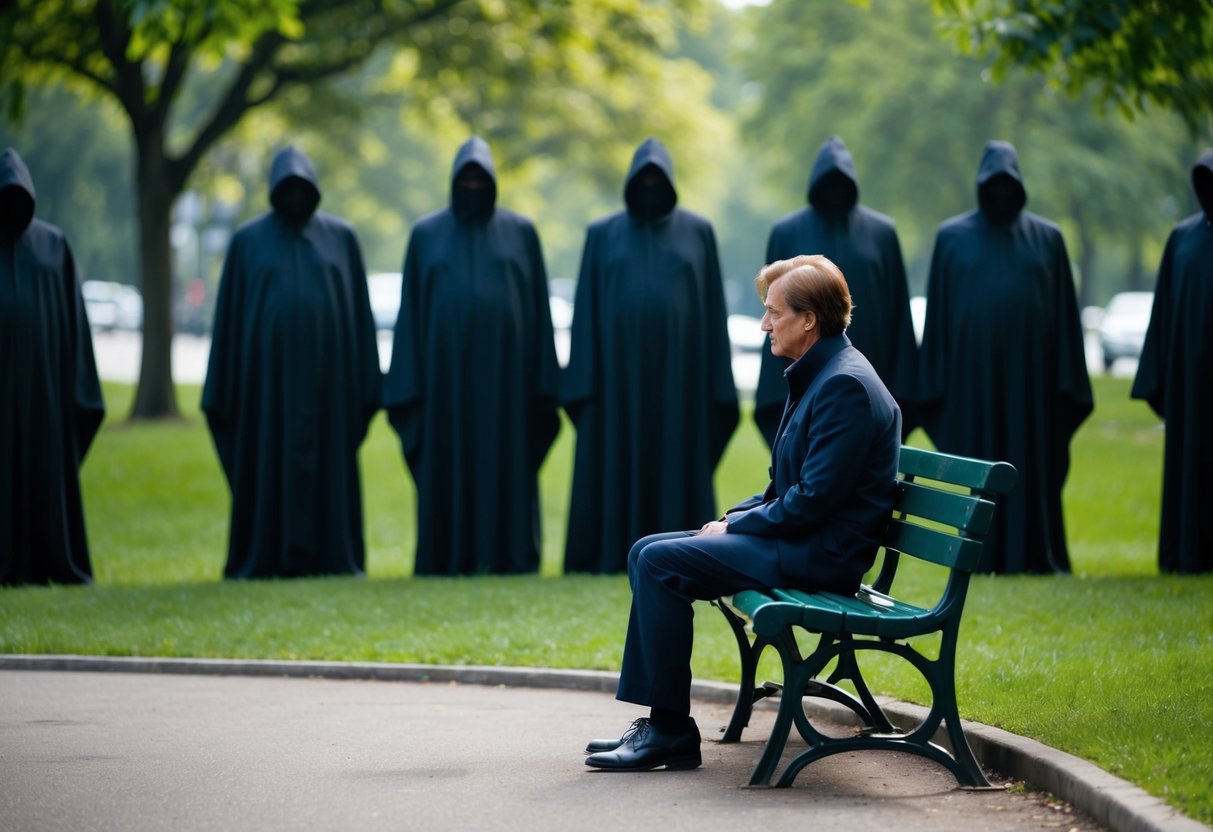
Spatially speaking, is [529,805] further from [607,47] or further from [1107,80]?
[607,47]

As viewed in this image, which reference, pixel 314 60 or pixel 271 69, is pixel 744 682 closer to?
pixel 314 60

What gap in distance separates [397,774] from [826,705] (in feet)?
6.45

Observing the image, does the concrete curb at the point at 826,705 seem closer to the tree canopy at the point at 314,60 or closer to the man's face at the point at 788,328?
the man's face at the point at 788,328

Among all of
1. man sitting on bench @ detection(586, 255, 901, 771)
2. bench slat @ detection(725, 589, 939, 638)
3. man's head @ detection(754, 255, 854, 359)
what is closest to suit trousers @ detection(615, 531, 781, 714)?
man sitting on bench @ detection(586, 255, 901, 771)

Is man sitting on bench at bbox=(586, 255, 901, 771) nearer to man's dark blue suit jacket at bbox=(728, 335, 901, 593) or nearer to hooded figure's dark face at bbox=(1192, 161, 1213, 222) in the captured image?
man's dark blue suit jacket at bbox=(728, 335, 901, 593)

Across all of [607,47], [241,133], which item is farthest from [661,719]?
[241,133]

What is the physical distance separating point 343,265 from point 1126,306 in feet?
88.3

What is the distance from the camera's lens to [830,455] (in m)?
5.90

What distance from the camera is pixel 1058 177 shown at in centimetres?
3466

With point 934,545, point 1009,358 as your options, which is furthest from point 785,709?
point 1009,358

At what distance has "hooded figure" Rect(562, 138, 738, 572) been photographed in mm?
11500

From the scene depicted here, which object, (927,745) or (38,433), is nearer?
(927,745)

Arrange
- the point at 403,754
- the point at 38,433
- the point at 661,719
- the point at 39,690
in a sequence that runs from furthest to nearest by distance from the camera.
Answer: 1. the point at 38,433
2. the point at 39,690
3. the point at 403,754
4. the point at 661,719

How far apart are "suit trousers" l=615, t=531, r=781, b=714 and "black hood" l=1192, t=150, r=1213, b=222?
19.3 feet
